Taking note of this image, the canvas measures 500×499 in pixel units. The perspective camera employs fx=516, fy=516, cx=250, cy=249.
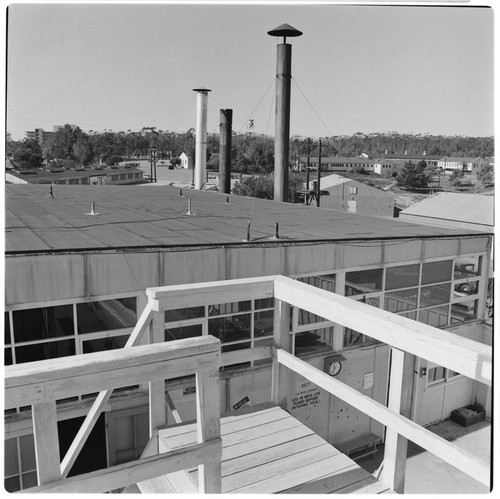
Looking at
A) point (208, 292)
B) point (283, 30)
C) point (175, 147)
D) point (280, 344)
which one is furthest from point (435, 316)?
point (175, 147)

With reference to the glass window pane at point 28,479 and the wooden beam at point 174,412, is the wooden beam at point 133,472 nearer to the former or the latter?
the wooden beam at point 174,412

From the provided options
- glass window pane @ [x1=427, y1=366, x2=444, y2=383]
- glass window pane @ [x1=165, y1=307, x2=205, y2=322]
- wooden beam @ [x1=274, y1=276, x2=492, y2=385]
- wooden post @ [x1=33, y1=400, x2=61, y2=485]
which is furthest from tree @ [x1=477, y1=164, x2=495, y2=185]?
glass window pane @ [x1=427, y1=366, x2=444, y2=383]

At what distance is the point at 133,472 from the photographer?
4.86 ft

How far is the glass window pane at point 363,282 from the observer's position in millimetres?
7494

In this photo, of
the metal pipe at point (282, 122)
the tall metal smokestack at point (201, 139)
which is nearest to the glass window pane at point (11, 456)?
the metal pipe at point (282, 122)

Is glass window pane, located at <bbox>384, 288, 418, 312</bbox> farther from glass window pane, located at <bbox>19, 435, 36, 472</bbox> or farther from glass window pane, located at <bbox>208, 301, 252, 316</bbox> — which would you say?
glass window pane, located at <bbox>19, 435, 36, 472</bbox>

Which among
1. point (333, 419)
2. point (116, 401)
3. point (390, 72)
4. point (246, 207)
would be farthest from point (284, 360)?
point (246, 207)

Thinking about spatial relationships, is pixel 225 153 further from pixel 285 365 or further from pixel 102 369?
pixel 102 369

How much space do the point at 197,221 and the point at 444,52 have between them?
18.6 feet

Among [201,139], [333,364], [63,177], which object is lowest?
[333,364]

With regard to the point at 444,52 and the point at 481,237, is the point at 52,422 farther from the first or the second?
the point at 481,237

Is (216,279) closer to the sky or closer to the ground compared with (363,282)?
closer to the sky

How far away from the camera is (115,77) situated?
4.42 metres

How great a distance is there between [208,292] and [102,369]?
85cm
